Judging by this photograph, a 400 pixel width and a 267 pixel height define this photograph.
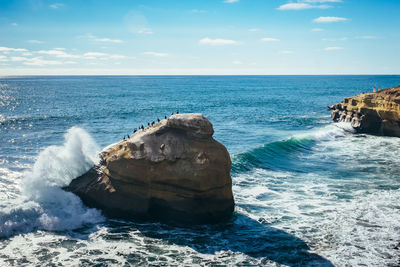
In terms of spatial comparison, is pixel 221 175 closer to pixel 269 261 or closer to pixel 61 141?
pixel 269 261

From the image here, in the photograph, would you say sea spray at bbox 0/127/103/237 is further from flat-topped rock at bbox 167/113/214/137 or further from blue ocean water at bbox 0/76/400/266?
flat-topped rock at bbox 167/113/214/137

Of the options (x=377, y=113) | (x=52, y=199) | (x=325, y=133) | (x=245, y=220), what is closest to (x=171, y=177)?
(x=245, y=220)

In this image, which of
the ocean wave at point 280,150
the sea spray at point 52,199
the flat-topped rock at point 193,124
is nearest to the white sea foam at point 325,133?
the ocean wave at point 280,150

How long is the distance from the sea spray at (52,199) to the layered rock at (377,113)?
28759mm

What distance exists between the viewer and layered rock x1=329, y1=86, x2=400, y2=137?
3453 cm

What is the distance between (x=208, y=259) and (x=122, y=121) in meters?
34.2

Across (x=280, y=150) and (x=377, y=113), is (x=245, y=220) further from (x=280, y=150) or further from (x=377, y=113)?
(x=377, y=113)

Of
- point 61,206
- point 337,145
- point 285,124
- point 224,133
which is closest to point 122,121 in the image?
point 224,133

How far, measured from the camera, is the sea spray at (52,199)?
14609mm

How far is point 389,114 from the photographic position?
114ft

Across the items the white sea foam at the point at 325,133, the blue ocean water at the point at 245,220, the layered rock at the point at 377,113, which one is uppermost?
the layered rock at the point at 377,113

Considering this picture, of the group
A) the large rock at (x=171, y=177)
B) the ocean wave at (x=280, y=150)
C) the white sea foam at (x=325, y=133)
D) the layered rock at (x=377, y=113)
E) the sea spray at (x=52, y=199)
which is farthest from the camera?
the white sea foam at (x=325, y=133)

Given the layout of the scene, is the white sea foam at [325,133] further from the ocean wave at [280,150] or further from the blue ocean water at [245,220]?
the blue ocean water at [245,220]

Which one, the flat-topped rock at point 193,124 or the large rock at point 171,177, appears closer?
the large rock at point 171,177
